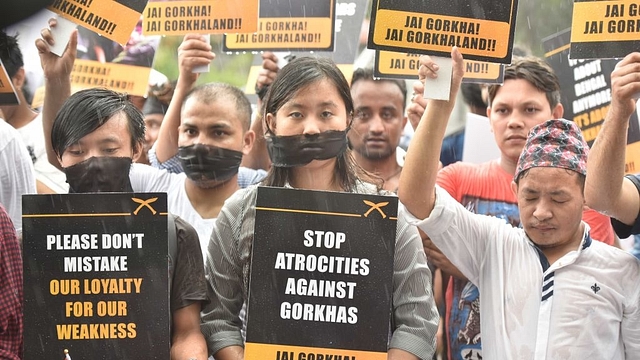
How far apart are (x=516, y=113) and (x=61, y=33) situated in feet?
7.11

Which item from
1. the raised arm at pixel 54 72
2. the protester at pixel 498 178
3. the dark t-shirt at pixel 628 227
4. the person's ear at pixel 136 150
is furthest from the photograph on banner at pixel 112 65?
the dark t-shirt at pixel 628 227

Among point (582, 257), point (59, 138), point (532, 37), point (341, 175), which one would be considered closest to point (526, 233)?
point (582, 257)

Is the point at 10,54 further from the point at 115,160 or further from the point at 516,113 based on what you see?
the point at 516,113

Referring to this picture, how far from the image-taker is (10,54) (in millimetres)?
5762

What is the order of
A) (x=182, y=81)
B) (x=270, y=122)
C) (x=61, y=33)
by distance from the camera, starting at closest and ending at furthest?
(x=270, y=122) → (x=61, y=33) → (x=182, y=81)

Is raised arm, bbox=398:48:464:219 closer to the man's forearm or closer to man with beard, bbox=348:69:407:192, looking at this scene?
the man's forearm

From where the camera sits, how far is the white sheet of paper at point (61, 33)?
4.61 m

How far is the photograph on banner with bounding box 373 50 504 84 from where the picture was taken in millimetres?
4762

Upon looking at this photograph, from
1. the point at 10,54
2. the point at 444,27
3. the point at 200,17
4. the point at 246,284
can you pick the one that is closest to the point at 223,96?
the point at 200,17

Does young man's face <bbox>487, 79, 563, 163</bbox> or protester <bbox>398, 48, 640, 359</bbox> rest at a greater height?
young man's face <bbox>487, 79, 563, 163</bbox>

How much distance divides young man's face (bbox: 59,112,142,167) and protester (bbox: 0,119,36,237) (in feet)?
2.72

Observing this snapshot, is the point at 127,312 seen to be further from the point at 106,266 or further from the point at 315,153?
the point at 315,153

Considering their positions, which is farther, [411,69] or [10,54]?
[10,54]

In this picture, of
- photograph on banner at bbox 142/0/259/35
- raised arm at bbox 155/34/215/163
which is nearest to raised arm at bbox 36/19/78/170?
raised arm at bbox 155/34/215/163
